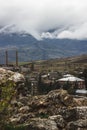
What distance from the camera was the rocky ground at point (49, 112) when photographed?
30.7 metres

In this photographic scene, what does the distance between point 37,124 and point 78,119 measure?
3695 mm

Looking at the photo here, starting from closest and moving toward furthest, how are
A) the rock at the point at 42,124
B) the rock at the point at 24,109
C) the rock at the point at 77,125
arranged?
the rock at the point at 42,124 → the rock at the point at 77,125 → the rock at the point at 24,109

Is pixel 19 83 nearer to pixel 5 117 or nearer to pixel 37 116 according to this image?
pixel 37 116

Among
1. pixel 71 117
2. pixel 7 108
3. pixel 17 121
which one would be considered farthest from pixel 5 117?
pixel 71 117

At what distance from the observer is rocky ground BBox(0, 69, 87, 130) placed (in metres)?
30.7

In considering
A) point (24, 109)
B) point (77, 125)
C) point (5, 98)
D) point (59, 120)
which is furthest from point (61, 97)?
point (5, 98)

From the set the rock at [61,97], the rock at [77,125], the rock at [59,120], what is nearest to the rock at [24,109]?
the rock at [61,97]

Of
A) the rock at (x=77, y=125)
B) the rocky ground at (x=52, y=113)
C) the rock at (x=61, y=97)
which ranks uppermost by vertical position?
the rock at (x=61, y=97)

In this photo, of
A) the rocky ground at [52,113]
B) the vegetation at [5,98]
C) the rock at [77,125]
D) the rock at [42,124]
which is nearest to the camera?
the vegetation at [5,98]

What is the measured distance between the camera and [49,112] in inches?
1374

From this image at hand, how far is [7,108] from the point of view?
92.1 ft

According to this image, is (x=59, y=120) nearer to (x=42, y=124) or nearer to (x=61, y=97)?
(x=42, y=124)

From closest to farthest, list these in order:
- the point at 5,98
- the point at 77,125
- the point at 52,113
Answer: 1. the point at 5,98
2. the point at 77,125
3. the point at 52,113

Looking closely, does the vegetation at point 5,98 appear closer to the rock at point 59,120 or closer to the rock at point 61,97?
the rock at point 59,120
